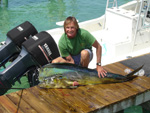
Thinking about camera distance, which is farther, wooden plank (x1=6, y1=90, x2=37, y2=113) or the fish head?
the fish head

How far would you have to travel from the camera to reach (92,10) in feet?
49.5

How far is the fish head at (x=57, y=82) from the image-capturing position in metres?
3.65

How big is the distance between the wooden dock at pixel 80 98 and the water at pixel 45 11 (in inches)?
319

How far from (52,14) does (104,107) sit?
1132cm

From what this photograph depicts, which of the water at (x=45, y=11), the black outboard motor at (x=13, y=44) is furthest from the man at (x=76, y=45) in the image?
the water at (x=45, y=11)

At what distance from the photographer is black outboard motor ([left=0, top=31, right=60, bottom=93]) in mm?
4090

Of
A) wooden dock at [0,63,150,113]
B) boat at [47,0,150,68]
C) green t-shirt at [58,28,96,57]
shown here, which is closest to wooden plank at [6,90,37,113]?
wooden dock at [0,63,150,113]

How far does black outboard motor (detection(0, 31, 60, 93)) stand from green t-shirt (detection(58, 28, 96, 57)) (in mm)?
488

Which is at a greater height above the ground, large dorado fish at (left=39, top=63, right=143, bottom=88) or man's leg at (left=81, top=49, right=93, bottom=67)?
man's leg at (left=81, top=49, right=93, bottom=67)

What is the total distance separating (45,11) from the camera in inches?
578

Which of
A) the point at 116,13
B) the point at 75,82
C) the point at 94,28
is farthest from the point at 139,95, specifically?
the point at 94,28

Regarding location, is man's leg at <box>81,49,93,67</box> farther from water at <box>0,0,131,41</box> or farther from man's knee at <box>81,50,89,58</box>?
water at <box>0,0,131,41</box>

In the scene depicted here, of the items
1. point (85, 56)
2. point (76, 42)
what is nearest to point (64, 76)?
point (85, 56)

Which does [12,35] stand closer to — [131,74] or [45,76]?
[45,76]
